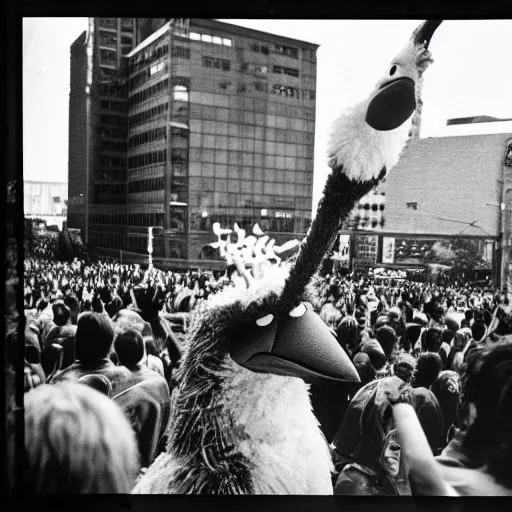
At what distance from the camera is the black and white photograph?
239 cm

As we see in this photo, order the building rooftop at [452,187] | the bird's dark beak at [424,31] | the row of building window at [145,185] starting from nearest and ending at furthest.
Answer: the bird's dark beak at [424,31] → the building rooftop at [452,187] → the row of building window at [145,185]

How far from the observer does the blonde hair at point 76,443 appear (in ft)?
8.09

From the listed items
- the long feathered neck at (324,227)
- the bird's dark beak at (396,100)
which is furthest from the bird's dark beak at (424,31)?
the long feathered neck at (324,227)

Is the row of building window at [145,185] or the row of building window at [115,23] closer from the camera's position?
the row of building window at [115,23]

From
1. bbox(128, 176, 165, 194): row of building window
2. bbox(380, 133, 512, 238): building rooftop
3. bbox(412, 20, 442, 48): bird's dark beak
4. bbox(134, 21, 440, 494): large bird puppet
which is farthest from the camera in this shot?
bbox(128, 176, 165, 194): row of building window

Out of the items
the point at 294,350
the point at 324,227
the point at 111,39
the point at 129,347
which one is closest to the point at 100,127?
the point at 111,39

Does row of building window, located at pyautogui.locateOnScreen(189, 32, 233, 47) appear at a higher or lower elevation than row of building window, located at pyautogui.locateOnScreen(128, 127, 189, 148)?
higher

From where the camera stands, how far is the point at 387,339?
2.49 meters

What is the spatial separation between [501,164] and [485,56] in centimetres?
47

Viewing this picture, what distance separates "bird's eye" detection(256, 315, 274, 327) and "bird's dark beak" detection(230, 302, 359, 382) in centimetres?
2

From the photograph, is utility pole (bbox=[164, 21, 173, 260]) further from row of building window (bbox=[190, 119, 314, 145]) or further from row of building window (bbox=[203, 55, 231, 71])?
row of building window (bbox=[203, 55, 231, 71])

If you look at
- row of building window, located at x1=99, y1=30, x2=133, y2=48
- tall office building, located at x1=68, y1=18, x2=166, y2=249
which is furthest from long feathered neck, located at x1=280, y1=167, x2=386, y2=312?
row of building window, located at x1=99, y1=30, x2=133, y2=48

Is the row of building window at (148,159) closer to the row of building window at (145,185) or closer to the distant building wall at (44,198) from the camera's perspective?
the row of building window at (145,185)
